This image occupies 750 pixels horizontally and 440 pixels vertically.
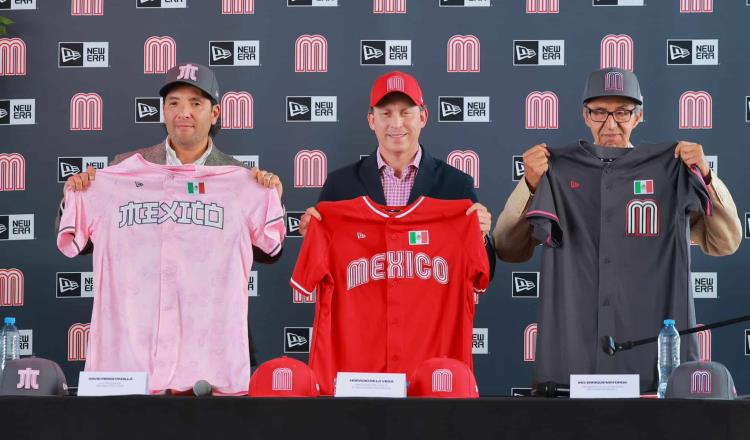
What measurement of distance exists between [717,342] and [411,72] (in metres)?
2.31

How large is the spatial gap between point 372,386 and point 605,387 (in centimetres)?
66

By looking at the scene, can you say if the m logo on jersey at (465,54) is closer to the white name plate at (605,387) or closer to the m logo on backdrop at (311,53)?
the m logo on backdrop at (311,53)

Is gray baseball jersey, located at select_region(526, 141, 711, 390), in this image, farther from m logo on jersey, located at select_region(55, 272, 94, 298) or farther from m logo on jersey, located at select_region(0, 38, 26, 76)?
m logo on jersey, located at select_region(0, 38, 26, 76)

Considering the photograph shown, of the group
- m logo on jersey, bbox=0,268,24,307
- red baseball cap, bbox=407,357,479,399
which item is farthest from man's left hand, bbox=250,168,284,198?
m logo on jersey, bbox=0,268,24,307

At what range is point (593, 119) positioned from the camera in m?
4.02

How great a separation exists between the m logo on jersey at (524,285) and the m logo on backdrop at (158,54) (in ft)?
7.72

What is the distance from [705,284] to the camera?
16.6 feet

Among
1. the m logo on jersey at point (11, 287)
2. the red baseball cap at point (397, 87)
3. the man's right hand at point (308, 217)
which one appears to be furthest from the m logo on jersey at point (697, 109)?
the m logo on jersey at point (11, 287)

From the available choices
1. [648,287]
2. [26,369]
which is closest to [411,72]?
[648,287]

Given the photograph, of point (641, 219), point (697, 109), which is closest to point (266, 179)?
point (641, 219)

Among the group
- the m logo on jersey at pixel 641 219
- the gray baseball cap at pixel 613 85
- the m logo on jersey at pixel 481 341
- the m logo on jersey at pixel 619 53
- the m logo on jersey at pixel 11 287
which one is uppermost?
the m logo on jersey at pixel 619 53

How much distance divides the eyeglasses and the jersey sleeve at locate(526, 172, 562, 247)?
396mm

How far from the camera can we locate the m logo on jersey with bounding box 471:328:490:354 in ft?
16.8

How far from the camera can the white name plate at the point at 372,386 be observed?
2.48 m
